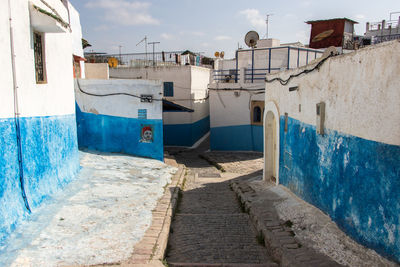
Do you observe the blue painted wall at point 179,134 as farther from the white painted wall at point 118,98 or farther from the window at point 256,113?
the white painted wall at point 118,98

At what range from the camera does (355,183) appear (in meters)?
4.83

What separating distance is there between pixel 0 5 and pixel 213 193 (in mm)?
7208

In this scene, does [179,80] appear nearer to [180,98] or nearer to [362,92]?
[180,98]

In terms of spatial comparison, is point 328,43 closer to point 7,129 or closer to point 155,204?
point 155,204

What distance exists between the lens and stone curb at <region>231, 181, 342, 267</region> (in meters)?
4.54

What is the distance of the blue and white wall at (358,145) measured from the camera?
3.98 meters

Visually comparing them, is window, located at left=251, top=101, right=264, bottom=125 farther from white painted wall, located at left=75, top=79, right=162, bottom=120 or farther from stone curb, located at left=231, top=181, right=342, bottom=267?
stone curb, located at left=231, top=181, right=342, bottom=267

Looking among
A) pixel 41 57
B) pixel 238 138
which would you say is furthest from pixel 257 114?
pixel 41 57

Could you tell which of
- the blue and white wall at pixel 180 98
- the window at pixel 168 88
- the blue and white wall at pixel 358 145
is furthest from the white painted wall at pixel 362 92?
the window at pixel 168 88

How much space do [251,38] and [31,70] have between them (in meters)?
17.6

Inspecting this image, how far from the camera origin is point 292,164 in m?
8.08

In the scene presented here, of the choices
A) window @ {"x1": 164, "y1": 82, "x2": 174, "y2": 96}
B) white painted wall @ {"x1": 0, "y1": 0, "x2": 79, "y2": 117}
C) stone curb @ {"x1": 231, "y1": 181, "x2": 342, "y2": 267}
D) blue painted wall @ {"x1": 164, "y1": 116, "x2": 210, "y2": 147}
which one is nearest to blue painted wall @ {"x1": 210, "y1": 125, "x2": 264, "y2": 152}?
blue painted wall @ {"x1": 164, "y1": 116, "x2": 210, "y2": 147}

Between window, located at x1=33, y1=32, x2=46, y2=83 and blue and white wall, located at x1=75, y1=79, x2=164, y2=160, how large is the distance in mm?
5302

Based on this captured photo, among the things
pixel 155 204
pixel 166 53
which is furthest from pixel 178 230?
pixel 166 53
